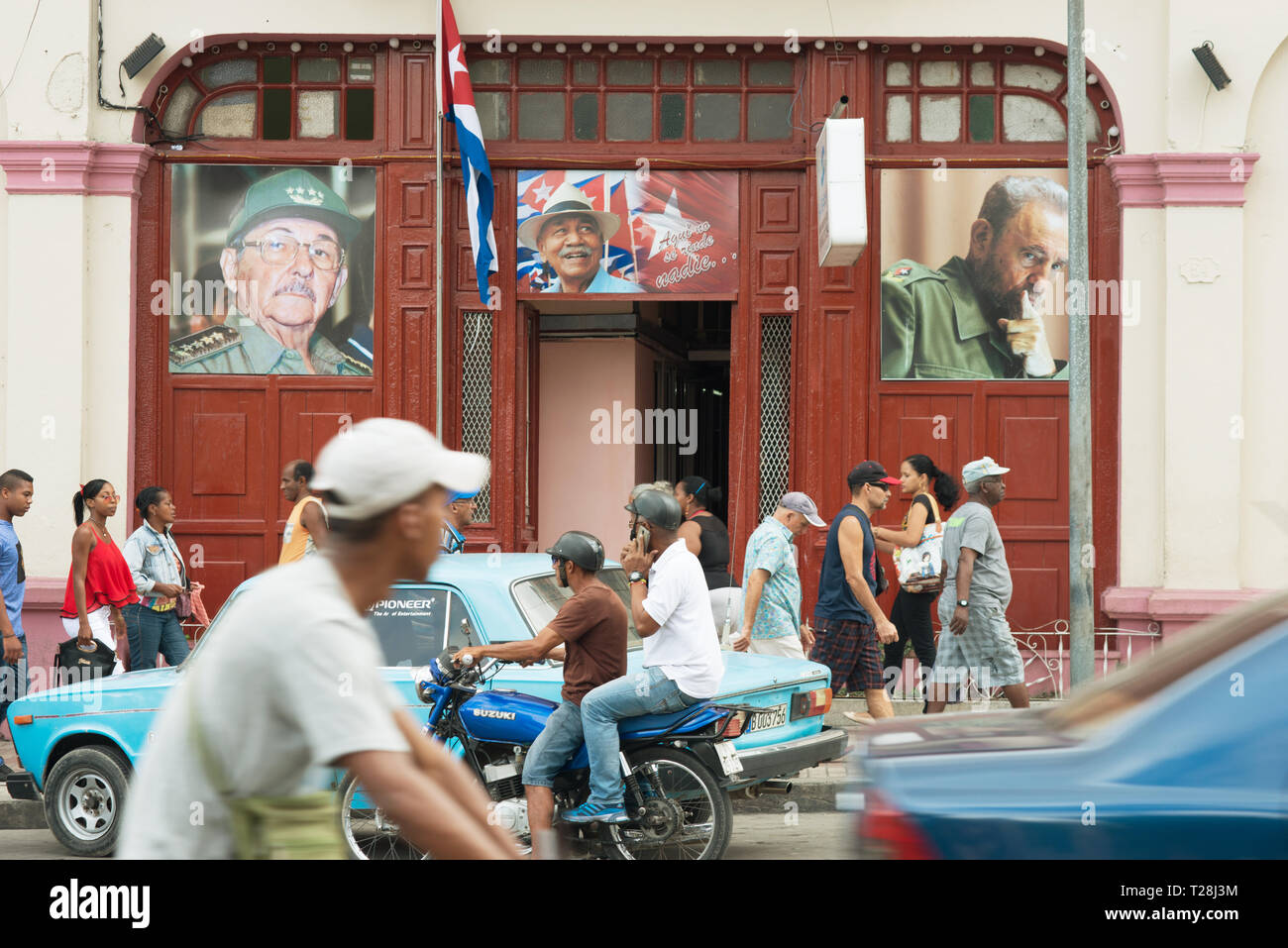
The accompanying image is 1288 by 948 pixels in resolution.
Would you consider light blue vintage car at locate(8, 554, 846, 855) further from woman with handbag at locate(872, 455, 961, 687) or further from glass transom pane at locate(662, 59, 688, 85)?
glass transom pane at locate(662, 59, 688, 85)

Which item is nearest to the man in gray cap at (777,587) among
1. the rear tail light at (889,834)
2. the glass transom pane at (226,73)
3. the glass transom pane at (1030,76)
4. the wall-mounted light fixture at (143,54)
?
the glass transom pane at (1030,76)

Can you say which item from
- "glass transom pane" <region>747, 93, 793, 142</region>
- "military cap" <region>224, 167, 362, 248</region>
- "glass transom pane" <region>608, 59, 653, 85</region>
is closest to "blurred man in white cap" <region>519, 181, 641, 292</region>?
"glass transom pane" <region>608, 59, 653, 85</region>

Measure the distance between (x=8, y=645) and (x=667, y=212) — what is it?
6.45 meters

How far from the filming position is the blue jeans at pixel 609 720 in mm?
6605

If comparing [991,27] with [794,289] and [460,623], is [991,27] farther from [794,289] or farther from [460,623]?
[460,623]

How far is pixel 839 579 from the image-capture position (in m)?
9.45

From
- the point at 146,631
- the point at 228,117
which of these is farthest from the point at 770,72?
the point at 146,631

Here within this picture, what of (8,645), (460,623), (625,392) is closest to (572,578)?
(460,623)

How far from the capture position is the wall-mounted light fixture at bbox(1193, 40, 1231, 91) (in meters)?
11.9

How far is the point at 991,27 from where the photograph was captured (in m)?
12.4

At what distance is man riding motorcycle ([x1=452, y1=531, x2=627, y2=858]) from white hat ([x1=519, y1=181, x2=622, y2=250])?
→ 251 inches

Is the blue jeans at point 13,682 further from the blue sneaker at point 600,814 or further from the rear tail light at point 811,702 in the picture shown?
the rear tail light at point 811,702

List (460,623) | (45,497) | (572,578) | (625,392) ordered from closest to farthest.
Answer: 1. (572,578)
2. (460,623)
3. (45,497)
4. (625,392)

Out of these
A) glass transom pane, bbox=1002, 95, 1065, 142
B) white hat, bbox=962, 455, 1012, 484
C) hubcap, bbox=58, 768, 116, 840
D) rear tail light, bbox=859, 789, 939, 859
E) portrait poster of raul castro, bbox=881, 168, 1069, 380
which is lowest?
hubcap, bbox=58, 768, 116, 840
